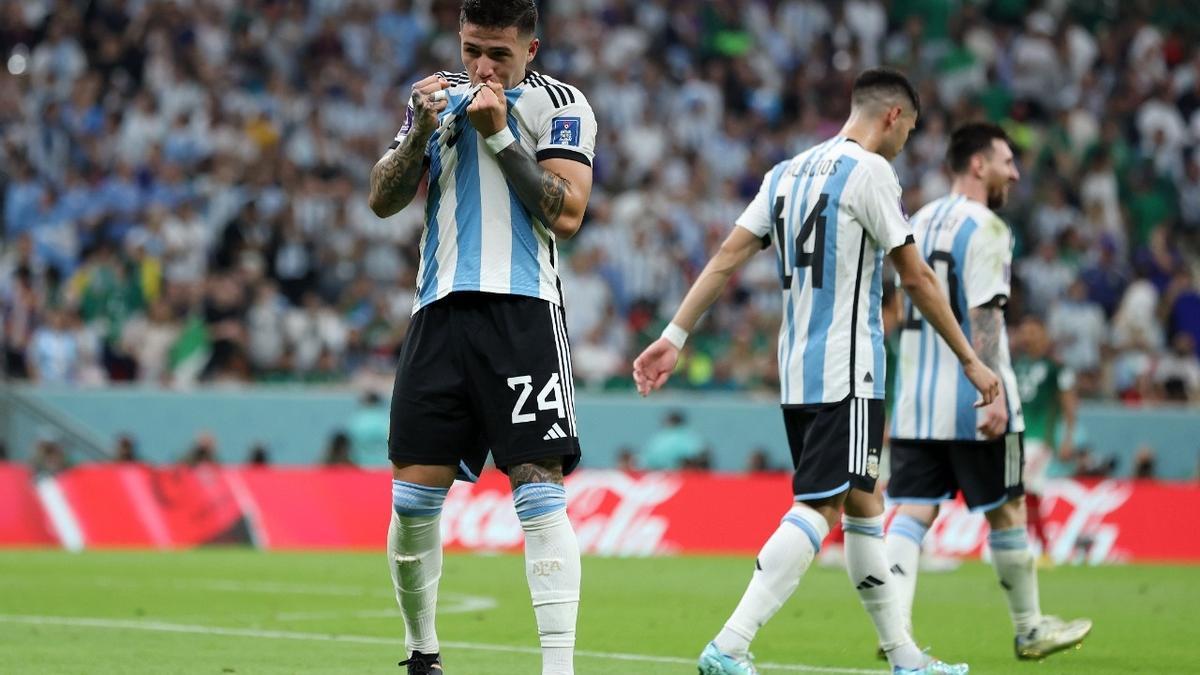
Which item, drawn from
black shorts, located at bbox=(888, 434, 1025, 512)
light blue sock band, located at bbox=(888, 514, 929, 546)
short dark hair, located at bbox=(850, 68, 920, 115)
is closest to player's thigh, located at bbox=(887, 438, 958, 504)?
black shorts, located at bbox=(888, 434, 1025, 512)

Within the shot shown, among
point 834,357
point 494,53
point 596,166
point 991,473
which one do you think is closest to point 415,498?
point 494,53

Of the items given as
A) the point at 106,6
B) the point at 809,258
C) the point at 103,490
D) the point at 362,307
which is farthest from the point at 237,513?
the point at 809,258

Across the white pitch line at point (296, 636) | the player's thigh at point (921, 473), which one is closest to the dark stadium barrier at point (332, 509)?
the white pitch line at point (296, 636)

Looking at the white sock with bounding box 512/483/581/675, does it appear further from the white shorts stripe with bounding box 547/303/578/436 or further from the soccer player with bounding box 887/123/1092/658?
the soccer player with bounding box 887/123/1092/658

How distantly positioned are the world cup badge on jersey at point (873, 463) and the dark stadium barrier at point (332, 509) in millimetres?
10824

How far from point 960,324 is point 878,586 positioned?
7.29ft

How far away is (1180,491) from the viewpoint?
1803cm

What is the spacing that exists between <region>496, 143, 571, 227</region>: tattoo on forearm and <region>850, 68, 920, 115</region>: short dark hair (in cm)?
195

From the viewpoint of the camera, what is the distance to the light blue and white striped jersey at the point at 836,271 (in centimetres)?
728

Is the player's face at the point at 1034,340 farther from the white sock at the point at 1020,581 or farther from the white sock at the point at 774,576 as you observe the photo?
the white sock at the point at 774,576

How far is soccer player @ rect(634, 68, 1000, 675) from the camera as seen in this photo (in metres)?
7.19

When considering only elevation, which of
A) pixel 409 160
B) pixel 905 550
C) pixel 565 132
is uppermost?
pixel 565 132

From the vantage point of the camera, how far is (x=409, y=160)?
20.9ft

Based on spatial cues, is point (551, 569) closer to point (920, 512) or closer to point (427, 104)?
point (427, 104)
